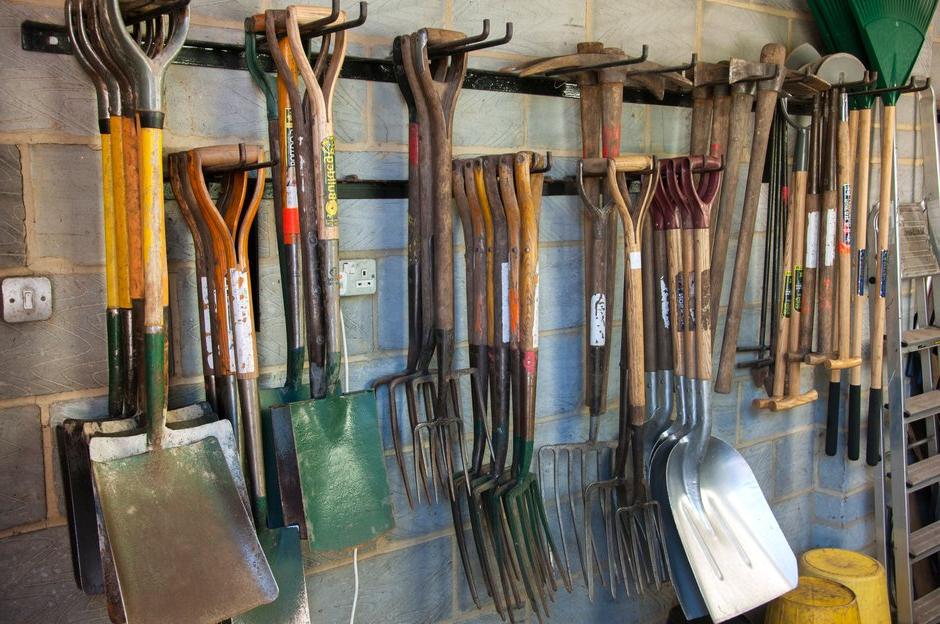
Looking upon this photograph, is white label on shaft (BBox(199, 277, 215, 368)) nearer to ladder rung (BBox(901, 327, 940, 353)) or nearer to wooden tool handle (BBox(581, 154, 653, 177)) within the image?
wooden tool handle (BBox(581, 154, 653, 177))

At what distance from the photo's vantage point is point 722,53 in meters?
2.47

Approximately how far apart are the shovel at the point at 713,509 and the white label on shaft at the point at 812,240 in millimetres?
578

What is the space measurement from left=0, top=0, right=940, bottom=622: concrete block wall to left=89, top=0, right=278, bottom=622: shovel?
0.20m

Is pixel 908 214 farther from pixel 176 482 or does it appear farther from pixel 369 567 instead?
pixel 176 482

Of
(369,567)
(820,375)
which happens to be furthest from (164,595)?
(820,375)

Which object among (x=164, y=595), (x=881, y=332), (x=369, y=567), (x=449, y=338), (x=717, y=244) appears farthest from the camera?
(x=881, y=332)

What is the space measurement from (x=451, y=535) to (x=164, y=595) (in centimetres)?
88

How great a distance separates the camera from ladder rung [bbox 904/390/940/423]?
9.15 ft

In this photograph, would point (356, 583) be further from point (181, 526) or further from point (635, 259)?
point (635, 259)

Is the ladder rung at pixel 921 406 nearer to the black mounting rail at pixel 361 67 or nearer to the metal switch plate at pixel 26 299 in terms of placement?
the black mounting rail at pixel 361 67

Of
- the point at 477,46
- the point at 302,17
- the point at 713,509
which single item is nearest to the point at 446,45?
the point at 477,46

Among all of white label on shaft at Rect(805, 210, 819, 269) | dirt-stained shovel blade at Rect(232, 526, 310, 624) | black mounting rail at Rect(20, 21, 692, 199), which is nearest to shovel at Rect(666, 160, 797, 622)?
black mounting rail at Rect(20, 21, 692, 199)

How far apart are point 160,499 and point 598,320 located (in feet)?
3.73


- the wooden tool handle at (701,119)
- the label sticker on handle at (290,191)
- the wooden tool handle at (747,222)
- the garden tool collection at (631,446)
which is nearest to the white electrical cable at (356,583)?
the garden tool collection at (631,446)
